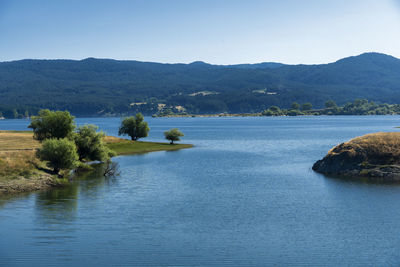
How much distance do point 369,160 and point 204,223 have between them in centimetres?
4191

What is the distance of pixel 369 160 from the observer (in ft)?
237

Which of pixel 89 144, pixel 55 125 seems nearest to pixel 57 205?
pixel 89 144

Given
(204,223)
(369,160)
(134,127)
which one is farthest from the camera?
(134,127)

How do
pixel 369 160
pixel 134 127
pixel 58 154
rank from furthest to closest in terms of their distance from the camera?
pixel 134 127, pixel 369 160, pixel 58 154

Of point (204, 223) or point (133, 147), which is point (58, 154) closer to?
point (204, 223)

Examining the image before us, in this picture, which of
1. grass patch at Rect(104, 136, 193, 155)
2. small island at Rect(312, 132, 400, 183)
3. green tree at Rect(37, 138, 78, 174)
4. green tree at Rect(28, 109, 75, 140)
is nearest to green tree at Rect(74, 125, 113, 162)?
green tree at Rect(28, 109, 75, 140)

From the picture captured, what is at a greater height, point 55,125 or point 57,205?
point 55,125

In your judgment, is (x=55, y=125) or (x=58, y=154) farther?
(x=55, y=125)

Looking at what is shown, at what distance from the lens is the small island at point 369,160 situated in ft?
227

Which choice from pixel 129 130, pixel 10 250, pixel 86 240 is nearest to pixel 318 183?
pixel 86 240

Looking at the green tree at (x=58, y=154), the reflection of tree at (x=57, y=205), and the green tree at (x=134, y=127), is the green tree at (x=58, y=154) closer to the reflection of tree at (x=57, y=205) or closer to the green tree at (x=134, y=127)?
the reflection of tree at (x=57, y=205)

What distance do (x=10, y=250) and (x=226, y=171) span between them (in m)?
51.9

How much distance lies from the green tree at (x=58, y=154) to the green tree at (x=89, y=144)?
12.6m

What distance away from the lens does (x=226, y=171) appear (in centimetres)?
8188
